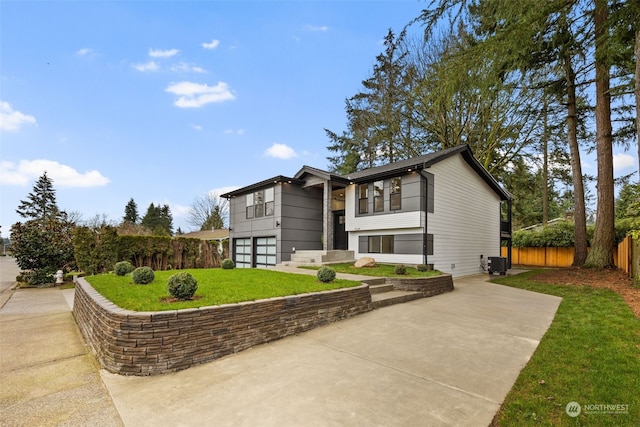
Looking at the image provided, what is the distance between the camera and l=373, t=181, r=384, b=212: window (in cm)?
1340

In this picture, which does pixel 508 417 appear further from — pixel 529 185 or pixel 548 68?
pixel 529 185

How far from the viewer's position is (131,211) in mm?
49938

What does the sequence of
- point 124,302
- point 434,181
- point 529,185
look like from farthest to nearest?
point 529,185
point 434,181
point 124,302

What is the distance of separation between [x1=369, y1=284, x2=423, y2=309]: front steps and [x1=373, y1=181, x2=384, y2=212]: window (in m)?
5.39

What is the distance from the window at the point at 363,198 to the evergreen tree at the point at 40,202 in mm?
40694

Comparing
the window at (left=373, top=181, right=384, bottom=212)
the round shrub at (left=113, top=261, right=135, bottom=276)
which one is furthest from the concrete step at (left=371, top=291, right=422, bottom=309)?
the round shrub at (left=113, top=261, right=135, bottom=276)

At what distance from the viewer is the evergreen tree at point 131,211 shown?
4925 centimetres

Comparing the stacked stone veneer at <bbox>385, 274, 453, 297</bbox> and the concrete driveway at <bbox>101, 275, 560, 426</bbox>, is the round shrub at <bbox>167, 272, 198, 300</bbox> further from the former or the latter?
the stacked stone veneer at <bbox>385, 274, 453, 297</bbox>

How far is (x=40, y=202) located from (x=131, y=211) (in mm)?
13191

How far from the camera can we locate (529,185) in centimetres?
2092

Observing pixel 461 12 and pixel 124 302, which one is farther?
pixel 461 12

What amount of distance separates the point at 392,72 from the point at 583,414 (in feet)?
69.1

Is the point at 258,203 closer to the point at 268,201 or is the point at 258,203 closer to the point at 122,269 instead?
the point at 268,201

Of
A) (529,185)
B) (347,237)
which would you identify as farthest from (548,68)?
(347,237)
